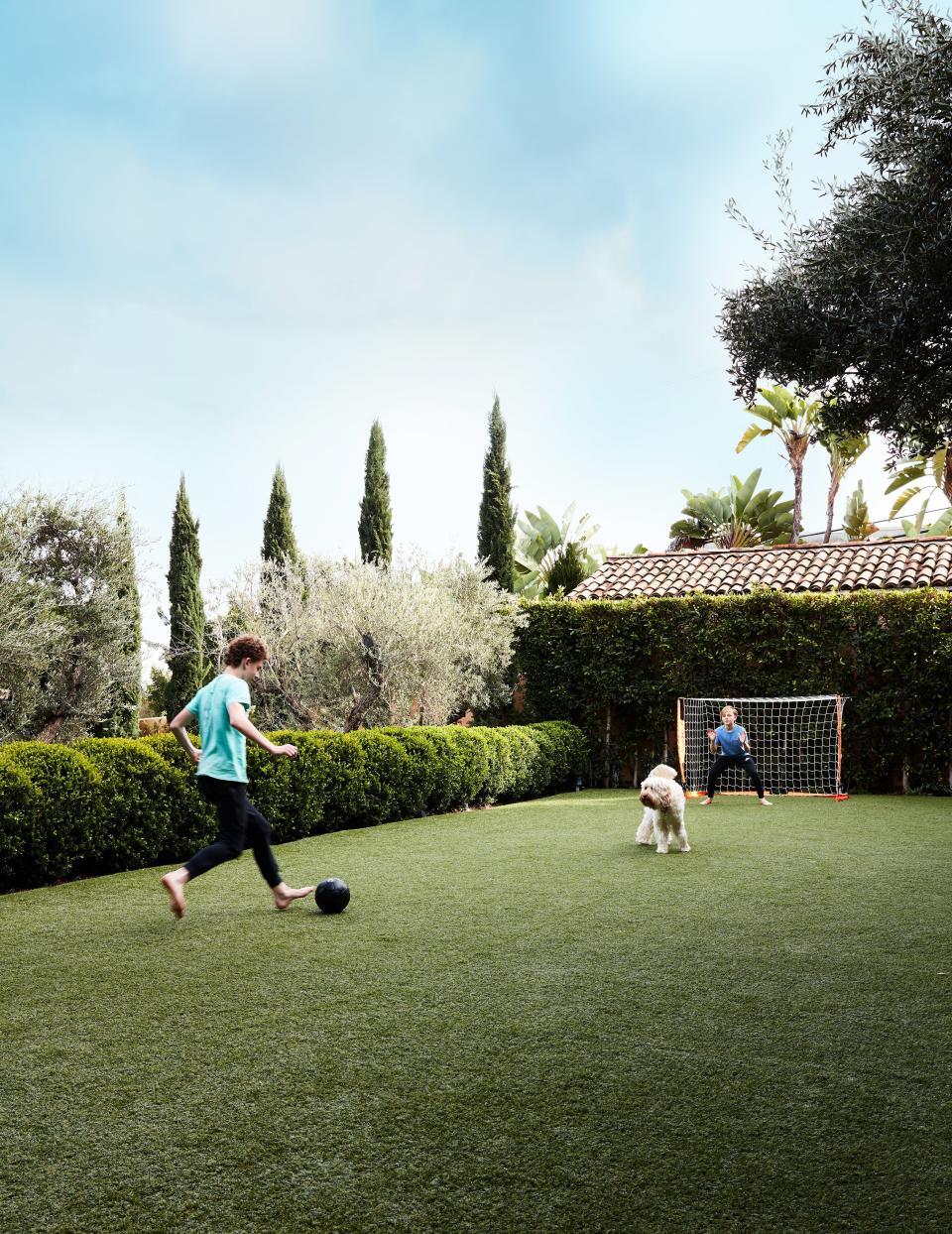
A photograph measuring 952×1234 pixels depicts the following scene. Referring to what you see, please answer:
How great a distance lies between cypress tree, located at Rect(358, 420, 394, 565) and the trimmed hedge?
1541 cm

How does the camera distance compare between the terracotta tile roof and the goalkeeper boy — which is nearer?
the goalkeeper boy

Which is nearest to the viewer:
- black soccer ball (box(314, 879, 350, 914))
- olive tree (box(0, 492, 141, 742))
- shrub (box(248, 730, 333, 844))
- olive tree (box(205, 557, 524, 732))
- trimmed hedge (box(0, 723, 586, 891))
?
black soccer ball (box(314, 879, 350, 914))

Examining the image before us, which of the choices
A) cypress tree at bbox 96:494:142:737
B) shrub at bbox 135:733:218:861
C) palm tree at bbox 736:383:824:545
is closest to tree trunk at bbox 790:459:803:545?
palm tree at bbox 736:383:824:545

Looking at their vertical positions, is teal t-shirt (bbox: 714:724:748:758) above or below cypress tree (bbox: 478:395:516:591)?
below

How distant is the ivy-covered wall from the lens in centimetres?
1631

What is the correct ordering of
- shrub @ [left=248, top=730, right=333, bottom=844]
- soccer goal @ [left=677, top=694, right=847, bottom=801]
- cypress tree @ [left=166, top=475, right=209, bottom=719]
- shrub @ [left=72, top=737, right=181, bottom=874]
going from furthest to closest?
cypress tree @ [left=166, top=475, right=209, bottom=719] < soccer goal @ [left=677, top=694, right=847, bottom=801] < shrub @ [left=248, top=730, right=333, bottom=844] < shrub @ [left=72, top=737, right=181, bottom=874]

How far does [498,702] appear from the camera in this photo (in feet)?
68.0

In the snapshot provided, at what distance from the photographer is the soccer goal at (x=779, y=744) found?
17281 mm

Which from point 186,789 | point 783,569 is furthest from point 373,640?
point 186,789

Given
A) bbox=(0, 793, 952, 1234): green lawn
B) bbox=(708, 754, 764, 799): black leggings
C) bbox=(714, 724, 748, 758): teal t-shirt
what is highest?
bbox=(714, 724, 748, 758): teal t-shirt

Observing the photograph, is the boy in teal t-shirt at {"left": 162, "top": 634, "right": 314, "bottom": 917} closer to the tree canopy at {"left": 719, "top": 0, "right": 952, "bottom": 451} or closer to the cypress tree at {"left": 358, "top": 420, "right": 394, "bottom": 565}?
the tree canopy at {"left": 719, "top": 0, "right": 952, "bottom": 451}

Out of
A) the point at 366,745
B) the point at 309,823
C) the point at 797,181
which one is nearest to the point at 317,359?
the point at 366,745

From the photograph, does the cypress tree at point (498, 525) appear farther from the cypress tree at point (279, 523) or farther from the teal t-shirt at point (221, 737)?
the teal t-shirt at point (221, 737)

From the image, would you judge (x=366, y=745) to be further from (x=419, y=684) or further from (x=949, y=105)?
(x=949, y=105)
